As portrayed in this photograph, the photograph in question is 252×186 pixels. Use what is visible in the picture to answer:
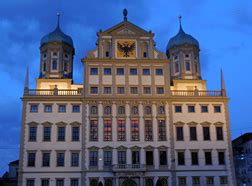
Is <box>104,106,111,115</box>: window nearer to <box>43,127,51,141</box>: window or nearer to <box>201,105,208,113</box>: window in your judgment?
<box>43,127,51,141</box>: window

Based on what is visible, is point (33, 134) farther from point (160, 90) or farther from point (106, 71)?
point (160, 90)

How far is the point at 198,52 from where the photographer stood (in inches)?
2682

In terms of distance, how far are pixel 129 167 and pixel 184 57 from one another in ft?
74.2

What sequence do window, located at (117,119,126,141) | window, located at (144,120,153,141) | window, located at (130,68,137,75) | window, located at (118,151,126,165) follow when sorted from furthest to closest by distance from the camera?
window, located at (130,68,137,75), window, located at (144,120,153,141), window, located at (117,119,126,141), window, located at (118,151,126,165)

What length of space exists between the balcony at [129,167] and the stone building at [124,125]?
0.14m

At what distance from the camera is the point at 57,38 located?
6525 centimetres

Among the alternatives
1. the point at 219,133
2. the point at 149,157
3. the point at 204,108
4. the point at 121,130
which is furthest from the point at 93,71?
the point at 219,133

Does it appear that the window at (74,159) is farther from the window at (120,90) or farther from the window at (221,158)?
the window at (221,158)

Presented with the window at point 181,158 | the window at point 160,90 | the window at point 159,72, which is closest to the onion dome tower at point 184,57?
the window at point 159,72

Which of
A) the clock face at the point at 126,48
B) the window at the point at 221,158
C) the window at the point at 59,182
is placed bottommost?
the window at the point at 59,182

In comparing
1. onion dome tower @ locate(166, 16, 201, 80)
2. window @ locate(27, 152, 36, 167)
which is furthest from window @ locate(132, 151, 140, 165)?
onion dome tower @ locate(166, 16, 201, 80)

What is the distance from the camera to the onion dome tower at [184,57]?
215 ft

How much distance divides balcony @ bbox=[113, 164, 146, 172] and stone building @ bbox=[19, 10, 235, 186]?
140 millimetres

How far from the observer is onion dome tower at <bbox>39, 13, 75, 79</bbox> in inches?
2499
